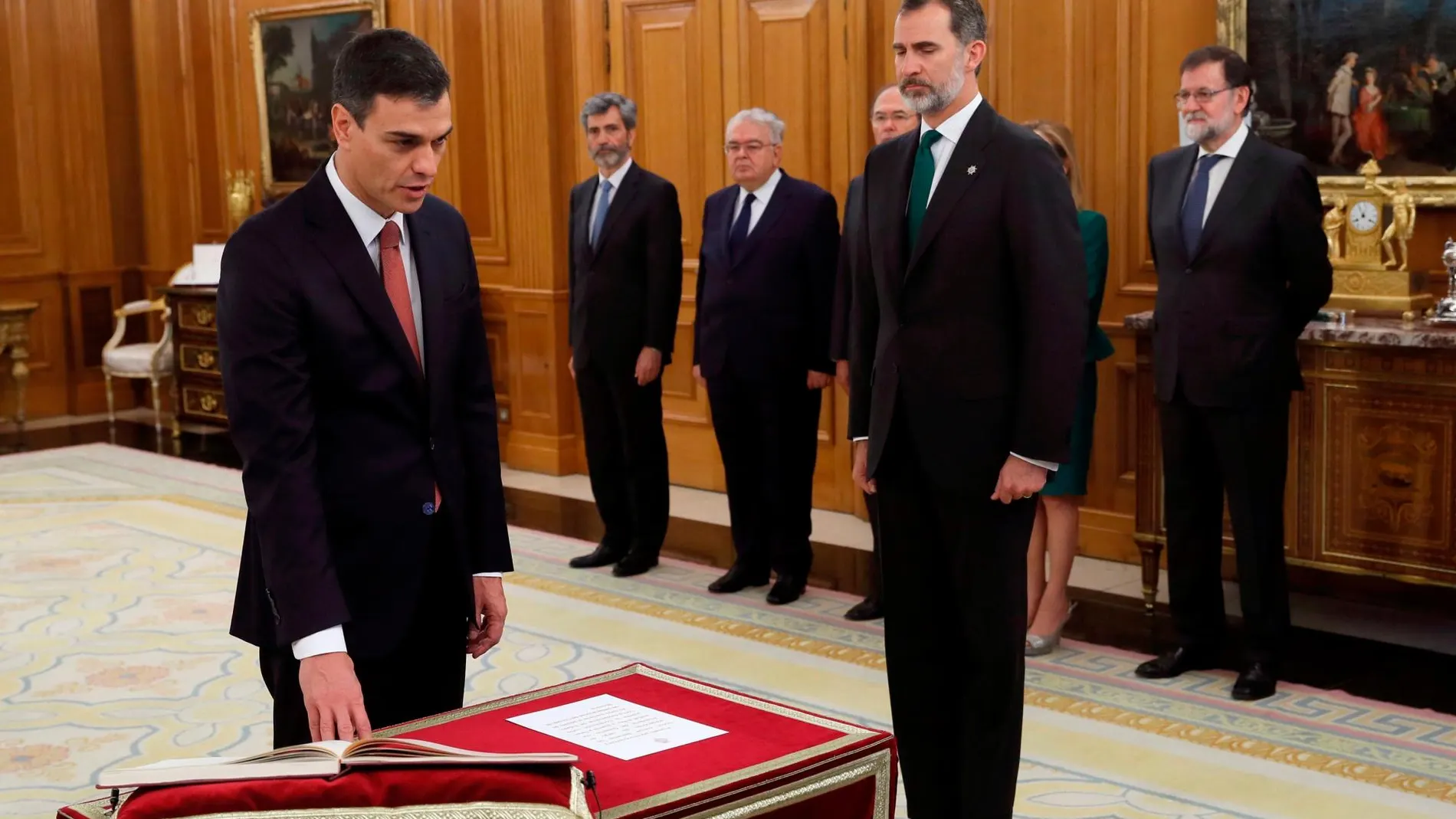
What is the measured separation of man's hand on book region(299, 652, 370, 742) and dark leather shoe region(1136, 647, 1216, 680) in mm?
3191

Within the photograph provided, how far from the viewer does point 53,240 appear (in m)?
11.2

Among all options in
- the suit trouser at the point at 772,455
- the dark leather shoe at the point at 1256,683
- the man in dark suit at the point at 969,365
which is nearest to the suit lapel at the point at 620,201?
the suit trouser at the point at 772,455

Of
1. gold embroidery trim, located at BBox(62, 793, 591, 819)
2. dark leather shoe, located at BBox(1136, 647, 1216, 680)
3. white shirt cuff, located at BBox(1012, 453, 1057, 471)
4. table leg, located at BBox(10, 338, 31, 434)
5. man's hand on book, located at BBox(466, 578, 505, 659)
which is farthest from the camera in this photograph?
table leg, located at BBox(10, 338, 31, 434)

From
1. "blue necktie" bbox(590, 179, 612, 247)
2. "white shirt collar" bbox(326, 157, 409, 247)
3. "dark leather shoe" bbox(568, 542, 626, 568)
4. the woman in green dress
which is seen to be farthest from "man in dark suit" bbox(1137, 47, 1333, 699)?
"white shirt collar" bbox(326, 157, 409, 247)

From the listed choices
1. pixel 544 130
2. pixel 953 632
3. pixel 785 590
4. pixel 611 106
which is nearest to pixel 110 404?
pixel 544 130

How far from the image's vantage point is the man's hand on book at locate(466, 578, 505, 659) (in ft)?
8.86

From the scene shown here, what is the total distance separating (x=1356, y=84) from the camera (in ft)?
18.5

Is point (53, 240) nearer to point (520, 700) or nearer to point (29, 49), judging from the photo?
point (29, 49)

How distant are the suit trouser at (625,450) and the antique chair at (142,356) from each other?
5099 mm

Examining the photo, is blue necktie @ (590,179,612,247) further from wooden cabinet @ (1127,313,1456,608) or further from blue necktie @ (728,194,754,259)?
wooden cabinet @ (1127,313,1456,608)

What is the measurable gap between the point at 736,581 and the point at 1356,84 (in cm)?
293

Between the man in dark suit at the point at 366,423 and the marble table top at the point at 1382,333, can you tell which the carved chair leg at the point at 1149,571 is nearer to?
the marble table top at the point at 1382,333

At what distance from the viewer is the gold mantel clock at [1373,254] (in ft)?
17.4

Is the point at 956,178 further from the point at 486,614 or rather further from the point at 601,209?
the point at 601,209
